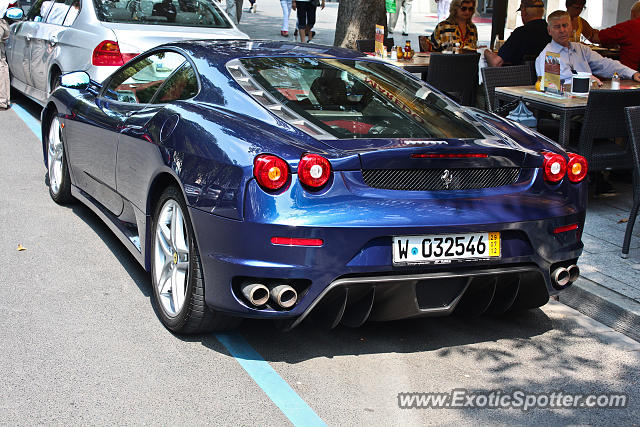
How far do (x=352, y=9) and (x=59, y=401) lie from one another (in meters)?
10.3

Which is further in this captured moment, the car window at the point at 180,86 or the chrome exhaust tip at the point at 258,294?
the car window at the point at 180,86

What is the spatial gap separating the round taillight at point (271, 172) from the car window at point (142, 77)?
1.58m

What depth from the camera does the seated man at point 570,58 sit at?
27.3ft

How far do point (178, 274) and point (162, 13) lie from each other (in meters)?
5.84

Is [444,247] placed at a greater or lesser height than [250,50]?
lesser

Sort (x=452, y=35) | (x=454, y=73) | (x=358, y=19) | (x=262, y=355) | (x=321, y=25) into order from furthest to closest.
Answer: (x=321, y=25) < (x=358, y=19) < (x=452, y=35) < (x=454, y=73) < (x=262, y=355)

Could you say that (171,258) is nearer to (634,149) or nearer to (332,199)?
(332,199)

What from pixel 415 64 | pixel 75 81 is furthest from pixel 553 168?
pixel 415 64

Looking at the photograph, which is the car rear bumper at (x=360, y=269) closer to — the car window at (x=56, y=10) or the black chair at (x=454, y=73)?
the black chair at (x=454, y=73)

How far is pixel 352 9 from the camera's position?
13180 mm

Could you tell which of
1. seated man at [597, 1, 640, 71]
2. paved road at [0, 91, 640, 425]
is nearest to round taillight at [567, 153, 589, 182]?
paved road at [0, 91, 640, 425]

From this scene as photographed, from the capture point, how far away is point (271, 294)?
158 inches

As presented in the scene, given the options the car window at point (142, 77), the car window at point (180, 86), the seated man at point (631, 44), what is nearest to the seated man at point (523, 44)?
the seated man at point (631, 44)

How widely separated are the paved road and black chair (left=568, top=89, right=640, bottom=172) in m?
2.07
